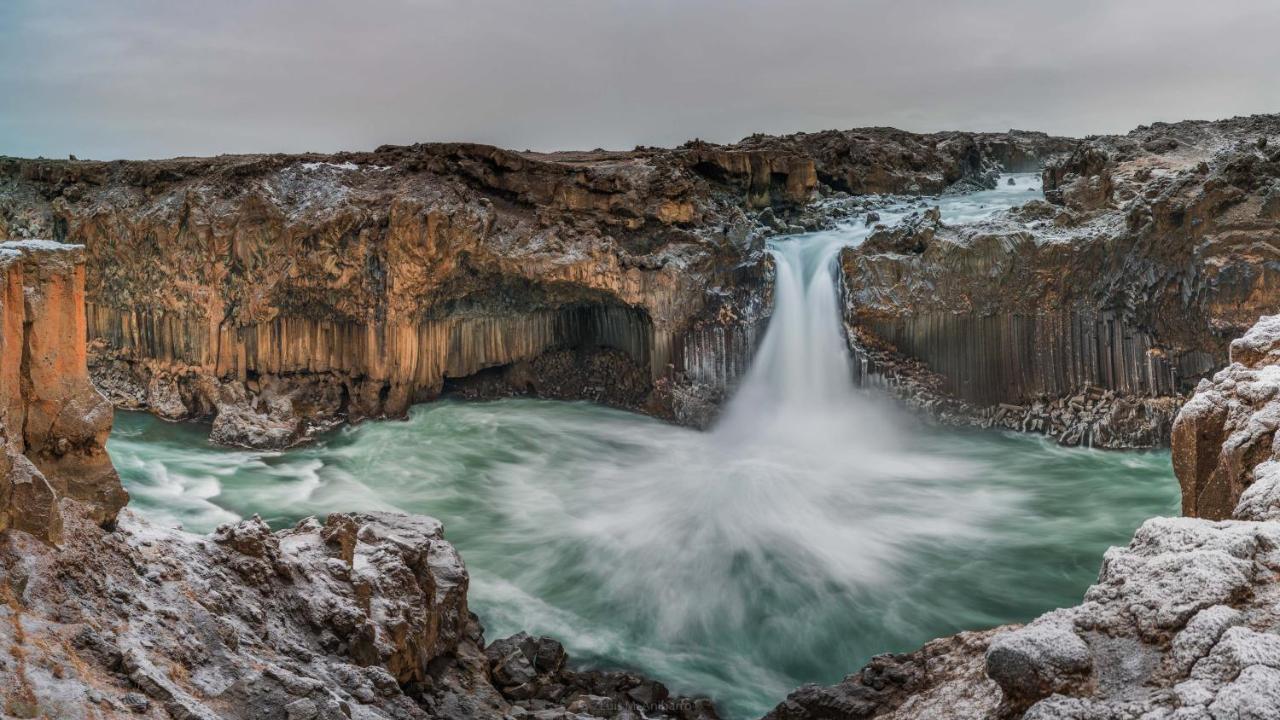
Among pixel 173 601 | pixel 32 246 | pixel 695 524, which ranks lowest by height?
pixel 695 524

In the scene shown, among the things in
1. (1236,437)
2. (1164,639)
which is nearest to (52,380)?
(1164,639)

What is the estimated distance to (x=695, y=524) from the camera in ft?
36.0

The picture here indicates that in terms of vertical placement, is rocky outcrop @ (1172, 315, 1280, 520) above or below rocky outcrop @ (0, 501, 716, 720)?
above

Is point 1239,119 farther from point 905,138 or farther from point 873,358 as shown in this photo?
point 873,358

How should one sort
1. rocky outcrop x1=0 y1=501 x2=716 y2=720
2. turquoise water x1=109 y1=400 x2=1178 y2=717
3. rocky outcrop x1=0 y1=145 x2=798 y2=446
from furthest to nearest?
1. rocky outcrop x1=0 y1=145 x2=798 y2=446
2. turquoise water x1=109 y1=400 x2=1178 y2=717
3. rocky outcrop x1=0 y1=501 x2=716 y2=720

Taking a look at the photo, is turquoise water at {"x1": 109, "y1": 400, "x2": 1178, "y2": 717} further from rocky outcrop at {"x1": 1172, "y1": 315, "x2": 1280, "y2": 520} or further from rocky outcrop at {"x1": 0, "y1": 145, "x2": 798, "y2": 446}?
rocky outcrop at {"x1": 1172, "y1": 315, "x2": 1280, "y2": 520}

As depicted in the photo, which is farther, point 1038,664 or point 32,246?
point 32,246

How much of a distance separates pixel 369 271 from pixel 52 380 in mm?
10501

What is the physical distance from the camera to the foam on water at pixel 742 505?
873cm

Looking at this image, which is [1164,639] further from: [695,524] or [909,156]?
[909,156]

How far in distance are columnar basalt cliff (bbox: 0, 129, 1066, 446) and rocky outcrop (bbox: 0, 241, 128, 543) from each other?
982 centimetres

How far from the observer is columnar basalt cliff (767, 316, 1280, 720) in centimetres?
309

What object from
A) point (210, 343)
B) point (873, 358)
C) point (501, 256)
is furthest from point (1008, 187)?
point (210, 343)

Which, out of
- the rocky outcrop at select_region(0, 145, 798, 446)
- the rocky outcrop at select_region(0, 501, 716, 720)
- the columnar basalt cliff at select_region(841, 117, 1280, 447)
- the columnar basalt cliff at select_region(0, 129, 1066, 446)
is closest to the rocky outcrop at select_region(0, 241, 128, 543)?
A: the rocky outcrop at select_region(0, 501, 716, 720)
